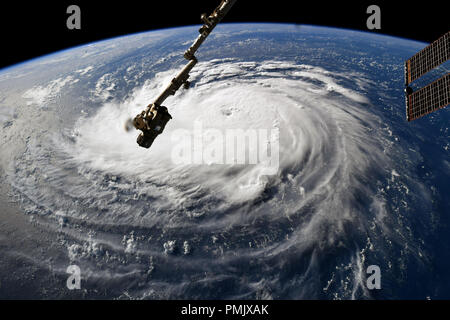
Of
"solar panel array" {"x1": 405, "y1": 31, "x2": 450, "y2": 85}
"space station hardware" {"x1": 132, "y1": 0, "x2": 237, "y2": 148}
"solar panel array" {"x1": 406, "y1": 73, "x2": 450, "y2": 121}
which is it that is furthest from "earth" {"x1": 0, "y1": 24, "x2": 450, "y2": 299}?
"space station hardware" {"x1": 132, "y1": 0, "x2": 237, "y2": 148}

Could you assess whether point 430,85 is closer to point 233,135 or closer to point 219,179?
point 219,179

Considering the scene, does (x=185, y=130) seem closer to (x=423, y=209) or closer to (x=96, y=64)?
(x=423, y=209)

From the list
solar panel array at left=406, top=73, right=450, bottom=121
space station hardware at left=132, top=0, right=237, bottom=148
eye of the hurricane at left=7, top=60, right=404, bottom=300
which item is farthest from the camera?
eye of the hurricane at left=7, top=60, right=404, bottom=300

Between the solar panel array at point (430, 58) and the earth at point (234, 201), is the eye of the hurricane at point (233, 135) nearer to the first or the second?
the earth at point (234, 201)

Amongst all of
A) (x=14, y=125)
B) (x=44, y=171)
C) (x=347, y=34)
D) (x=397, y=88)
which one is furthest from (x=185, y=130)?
(x=347, y=34)

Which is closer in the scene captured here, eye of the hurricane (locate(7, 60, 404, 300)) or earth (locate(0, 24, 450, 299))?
earth (locate(0, 24, 450, 299))

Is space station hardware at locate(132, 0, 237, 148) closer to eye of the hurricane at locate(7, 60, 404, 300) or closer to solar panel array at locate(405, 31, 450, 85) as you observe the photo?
eye of the hurricane at locate(7, 60, 404, 300)

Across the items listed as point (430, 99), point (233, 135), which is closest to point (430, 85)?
point (430, 99)
